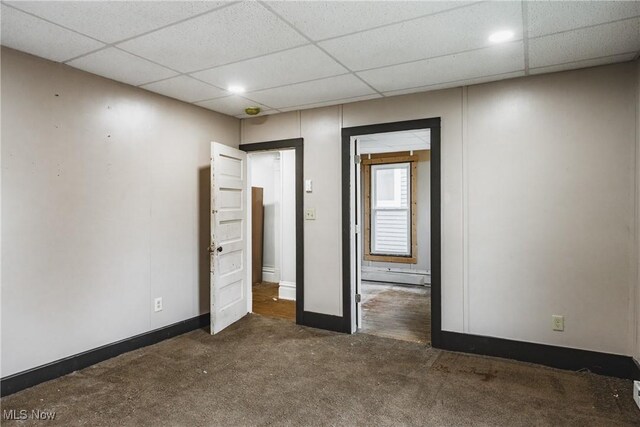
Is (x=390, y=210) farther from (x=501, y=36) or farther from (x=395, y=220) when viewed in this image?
(x=501, y=36)

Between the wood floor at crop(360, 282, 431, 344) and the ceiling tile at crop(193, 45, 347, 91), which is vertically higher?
the ceiling tile at crop(193, 45, 347, 91)

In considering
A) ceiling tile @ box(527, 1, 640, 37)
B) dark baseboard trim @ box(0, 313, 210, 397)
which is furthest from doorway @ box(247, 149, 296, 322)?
ceiling tile @ box(527, 1, 640, 37)

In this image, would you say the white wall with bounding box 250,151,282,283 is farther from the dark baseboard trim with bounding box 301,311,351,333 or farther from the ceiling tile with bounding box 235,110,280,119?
the dark baseboard trim with bounding box 301,311,351,333

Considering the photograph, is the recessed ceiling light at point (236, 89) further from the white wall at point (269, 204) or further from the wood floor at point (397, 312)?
the white wall at point (269, 204)

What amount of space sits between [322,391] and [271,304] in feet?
8.01

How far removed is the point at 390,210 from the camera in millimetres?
6785

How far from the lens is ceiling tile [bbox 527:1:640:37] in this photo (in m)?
1.96

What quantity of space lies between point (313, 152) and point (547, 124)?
2141 mm

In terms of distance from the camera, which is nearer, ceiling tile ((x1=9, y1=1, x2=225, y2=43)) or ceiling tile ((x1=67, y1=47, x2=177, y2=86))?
ceiling tile ((x1=9, y1=1, x2=225, y2=43))

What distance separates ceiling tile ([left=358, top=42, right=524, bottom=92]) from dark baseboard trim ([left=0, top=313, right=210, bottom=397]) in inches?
115

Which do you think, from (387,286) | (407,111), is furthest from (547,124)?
→ (387,286)

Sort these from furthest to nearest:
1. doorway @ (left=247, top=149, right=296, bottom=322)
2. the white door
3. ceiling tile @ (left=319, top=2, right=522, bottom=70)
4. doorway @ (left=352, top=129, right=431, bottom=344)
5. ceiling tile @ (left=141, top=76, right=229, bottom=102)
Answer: doorway @ (left=352, top=129, right=431, bottom=344), doorway @ (left=247, top=149, right=296, bottom=322), the white door, ceiling tile @ (left=141, top=76, right=229, bottom=102), ceiling tile @ (left=319, top=2, right=522, bottom=70)

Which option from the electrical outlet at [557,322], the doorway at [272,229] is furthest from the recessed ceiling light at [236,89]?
the electrical outlet at [557,322]

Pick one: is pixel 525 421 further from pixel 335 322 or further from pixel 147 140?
pixel 147 140
